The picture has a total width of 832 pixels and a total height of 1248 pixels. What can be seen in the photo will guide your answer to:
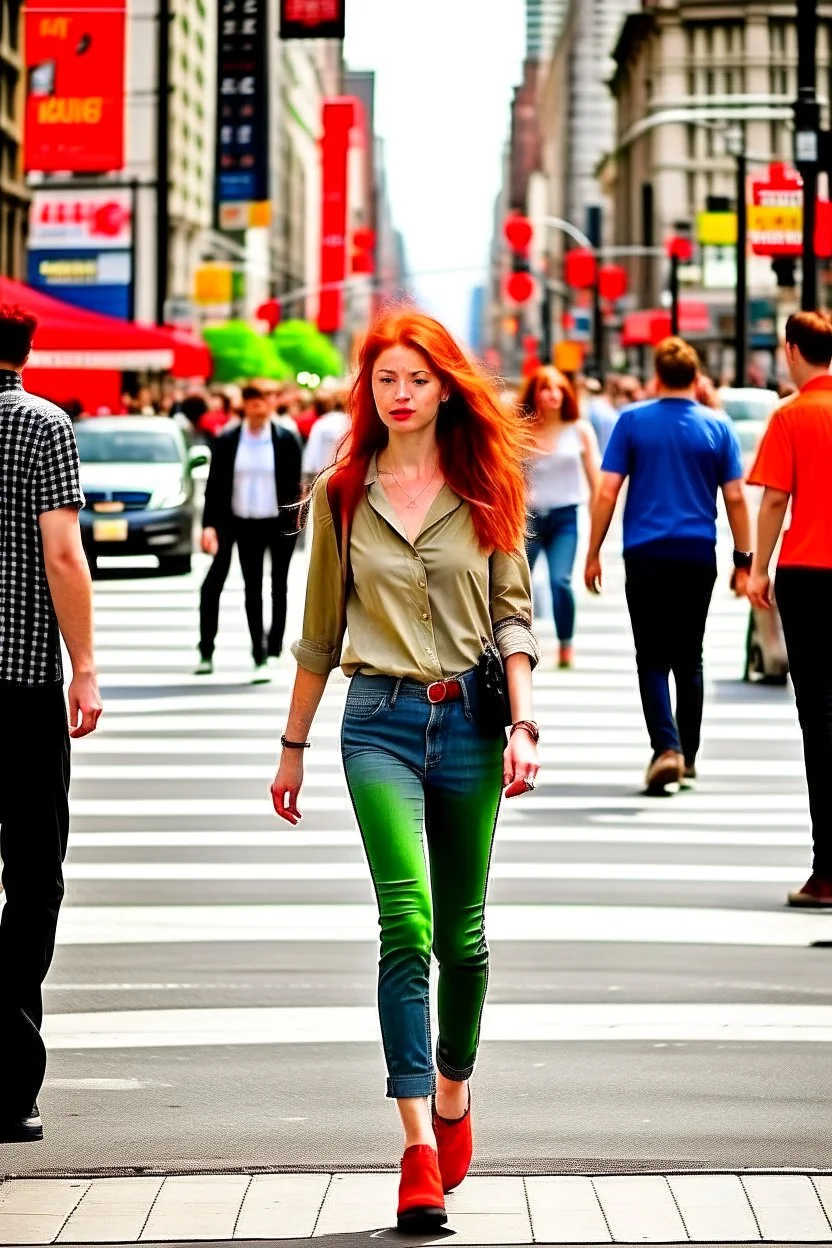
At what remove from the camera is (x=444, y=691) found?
5043 mm

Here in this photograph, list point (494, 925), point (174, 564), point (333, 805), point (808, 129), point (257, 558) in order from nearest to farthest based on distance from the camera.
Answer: point (494, 925) → point (333, 805) → point (257, 558) → point (808, 129) → point (174, 564)

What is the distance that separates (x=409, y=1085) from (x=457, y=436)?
1311 mm

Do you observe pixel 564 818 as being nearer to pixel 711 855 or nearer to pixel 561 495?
pixel 711 855

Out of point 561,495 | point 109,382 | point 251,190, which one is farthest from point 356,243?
point 561,495

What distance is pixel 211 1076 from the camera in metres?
6.05

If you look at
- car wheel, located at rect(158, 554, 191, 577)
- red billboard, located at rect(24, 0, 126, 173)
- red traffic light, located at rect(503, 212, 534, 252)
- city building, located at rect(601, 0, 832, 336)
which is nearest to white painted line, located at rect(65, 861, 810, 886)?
car wheel, located at rect(158, 554, 191, 577)

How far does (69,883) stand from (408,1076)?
410 cm

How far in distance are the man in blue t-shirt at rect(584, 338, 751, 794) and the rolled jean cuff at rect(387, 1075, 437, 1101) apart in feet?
19.3

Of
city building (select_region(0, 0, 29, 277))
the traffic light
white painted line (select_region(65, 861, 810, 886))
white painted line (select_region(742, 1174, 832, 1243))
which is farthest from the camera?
city building (select_region(0, 0, 29, 277))

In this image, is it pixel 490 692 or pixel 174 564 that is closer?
pixel 490 692

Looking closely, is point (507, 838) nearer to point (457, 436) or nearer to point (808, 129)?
point (457, 436)

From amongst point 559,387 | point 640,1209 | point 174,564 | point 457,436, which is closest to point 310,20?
point 559,387

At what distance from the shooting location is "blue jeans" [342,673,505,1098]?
16.0 feet

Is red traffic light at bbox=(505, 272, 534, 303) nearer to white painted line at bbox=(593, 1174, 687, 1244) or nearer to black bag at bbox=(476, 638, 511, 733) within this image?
black bag at bbox=(476, 638, 511, 733)
